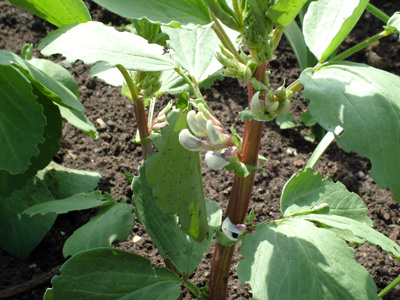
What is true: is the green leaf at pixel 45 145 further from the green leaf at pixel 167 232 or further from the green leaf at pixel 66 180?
the green leaf at pixel 167 232

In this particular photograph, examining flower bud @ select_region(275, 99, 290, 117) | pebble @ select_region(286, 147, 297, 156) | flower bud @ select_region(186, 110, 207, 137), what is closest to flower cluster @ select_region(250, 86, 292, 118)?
flower bud @ select_region(275, 99, 290, 117)

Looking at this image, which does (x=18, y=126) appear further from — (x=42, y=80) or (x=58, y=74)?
(x=58, y=74)

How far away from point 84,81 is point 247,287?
4.02ft

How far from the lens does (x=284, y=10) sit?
36.0 inches

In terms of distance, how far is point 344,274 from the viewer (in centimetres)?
110

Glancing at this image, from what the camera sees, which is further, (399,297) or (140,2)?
(399,297)

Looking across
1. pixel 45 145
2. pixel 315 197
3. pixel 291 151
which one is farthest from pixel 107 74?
pixel 291 151

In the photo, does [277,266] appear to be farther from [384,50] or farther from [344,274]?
[384,50]

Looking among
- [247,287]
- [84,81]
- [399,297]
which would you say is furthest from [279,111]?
[84,81]

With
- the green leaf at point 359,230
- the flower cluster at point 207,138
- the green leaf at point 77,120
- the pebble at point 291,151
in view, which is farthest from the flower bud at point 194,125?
the pebble at point 291,151

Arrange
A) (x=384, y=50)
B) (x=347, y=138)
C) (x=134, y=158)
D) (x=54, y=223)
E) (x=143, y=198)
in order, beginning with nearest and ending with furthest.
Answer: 1. (x=347, y=138)
2. (x=143, y=198)
3. (x=54, y=223)
4. (x=134, y=158)
5. (x=384, y=50)

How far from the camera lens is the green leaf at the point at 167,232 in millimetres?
1331

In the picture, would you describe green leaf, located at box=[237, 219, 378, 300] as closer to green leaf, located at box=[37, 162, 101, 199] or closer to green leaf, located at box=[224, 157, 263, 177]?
green leaf, located at box=[224, 157, 263, 177]

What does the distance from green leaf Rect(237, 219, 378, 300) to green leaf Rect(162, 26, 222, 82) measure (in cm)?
44
